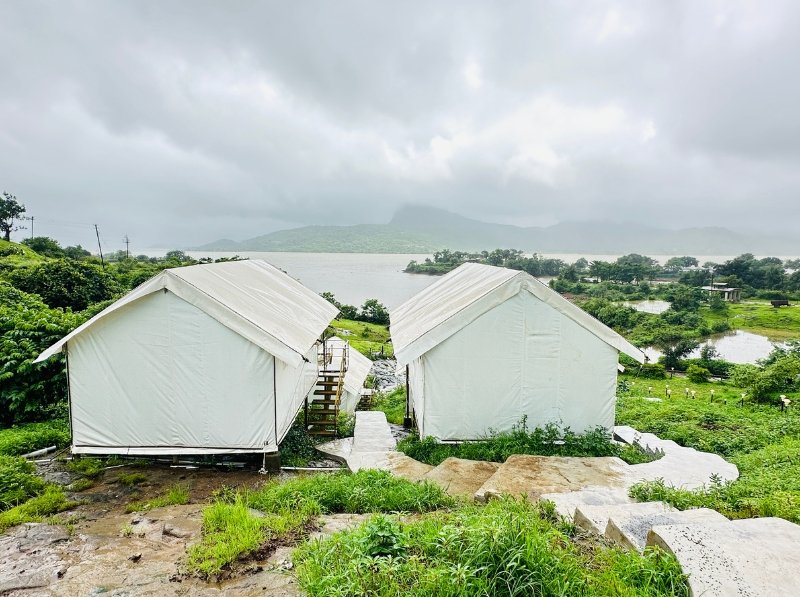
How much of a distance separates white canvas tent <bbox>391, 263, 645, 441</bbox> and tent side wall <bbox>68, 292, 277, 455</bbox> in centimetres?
359

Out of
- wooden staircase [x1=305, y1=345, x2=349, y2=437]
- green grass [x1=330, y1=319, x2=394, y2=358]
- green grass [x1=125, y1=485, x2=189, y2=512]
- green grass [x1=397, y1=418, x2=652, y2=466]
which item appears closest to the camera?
green grass [x1=125, y1=485, x2=189, y2=512]

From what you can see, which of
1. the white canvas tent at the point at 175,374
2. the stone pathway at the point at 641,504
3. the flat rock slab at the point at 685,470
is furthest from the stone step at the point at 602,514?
the white canvas tent at the point at 175,374

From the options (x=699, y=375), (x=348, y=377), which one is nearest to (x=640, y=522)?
(x=348, y=377)

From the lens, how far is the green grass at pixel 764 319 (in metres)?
57.7

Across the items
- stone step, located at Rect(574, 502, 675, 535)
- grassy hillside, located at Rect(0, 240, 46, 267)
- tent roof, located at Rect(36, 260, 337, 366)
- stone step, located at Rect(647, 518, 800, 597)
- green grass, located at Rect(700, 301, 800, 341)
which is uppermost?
grassy hillside, located at Rect(0, 240, 46, 267)

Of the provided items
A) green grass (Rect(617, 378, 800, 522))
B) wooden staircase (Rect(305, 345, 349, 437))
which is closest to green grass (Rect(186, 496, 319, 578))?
green grass (Rect(617, 378, 800, 522))

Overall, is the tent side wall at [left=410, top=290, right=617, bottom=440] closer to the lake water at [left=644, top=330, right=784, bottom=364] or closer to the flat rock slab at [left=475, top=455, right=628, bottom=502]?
the flat rock slab at [left=475, top=455, right=628, bottom=502]

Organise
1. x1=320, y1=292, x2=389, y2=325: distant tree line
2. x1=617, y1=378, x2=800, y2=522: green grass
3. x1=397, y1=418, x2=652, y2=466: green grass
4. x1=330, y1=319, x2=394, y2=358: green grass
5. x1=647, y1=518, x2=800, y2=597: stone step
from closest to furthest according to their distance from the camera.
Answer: x1=647, y1=518, x2=800, y2=597: stone step < x1=617, y1=378, x2=800, y2=522: green grass < x1=397, y1=418, x2=652, y2=466: green grass < x1=330, y1=319, x2=394, y2=358: green grass < x1=320, y1=292, x2=389, y2=325: distant tree line

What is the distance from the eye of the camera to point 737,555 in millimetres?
3549

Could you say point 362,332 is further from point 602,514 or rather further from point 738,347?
point 602,514

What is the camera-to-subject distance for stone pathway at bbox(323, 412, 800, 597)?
3.42 meters

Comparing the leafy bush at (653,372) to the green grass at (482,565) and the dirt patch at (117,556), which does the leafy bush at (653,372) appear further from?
the dirt patch at (117,556)

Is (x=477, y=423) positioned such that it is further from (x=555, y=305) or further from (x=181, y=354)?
(x=181, y=354)

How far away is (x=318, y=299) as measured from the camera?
56.6 feet
